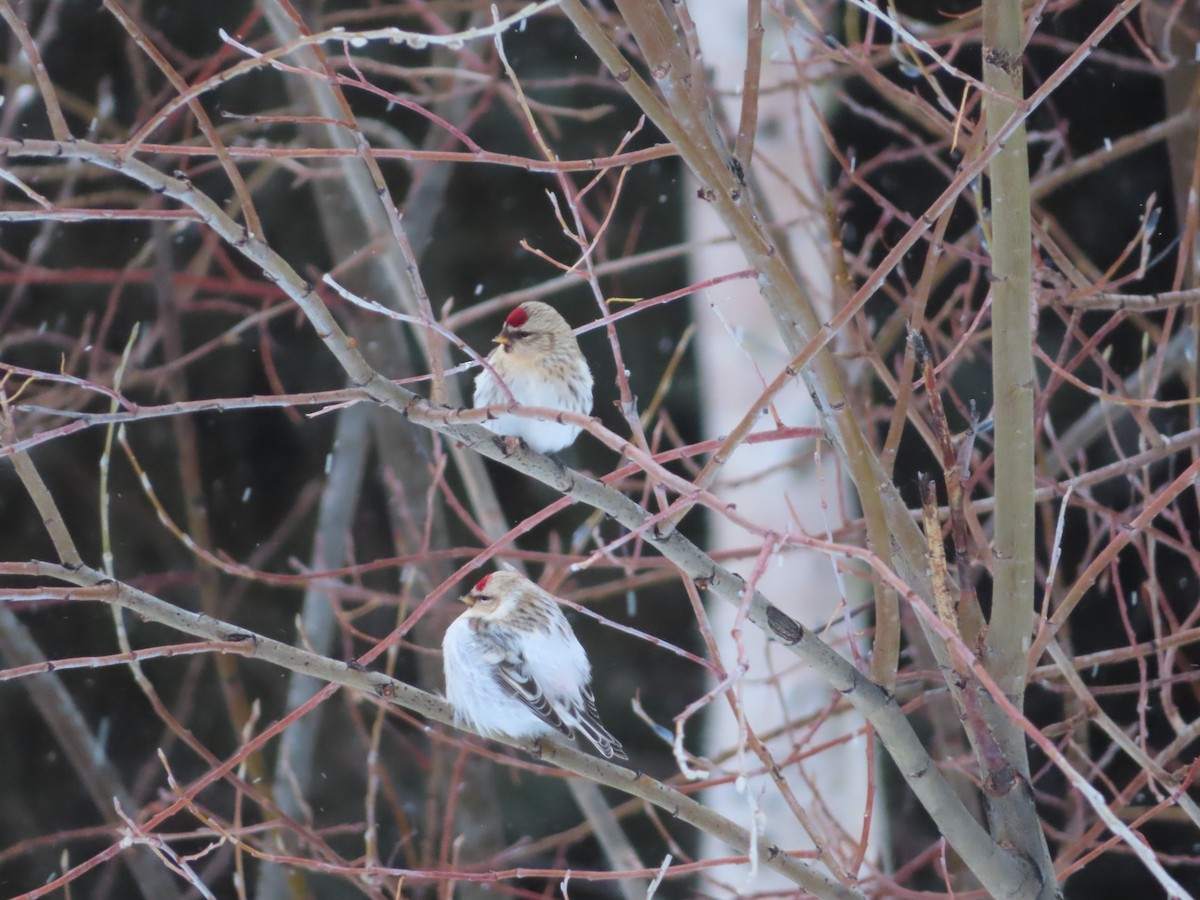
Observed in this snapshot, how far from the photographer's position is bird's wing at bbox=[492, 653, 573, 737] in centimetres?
193

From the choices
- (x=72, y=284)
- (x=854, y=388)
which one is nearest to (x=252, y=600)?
(x=72, y=284)

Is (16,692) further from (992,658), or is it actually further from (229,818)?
(992,658)

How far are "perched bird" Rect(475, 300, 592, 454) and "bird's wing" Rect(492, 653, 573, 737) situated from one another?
0.37 m

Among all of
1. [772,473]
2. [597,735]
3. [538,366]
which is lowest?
[597,735]

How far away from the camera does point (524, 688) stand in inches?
78.5

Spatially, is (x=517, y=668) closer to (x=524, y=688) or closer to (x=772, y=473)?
(x=524, y=688)

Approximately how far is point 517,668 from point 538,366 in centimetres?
52

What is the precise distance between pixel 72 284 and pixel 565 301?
2.39 metres

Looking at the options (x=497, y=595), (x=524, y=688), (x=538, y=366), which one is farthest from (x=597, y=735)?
(x=538, y=366)

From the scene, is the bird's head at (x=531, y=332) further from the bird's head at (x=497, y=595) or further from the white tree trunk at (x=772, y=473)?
the white tree trunk at (x=772, y=473)

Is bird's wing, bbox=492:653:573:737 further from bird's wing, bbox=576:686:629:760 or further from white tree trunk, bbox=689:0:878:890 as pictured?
white tree trunk, bbox=689:0:878:890

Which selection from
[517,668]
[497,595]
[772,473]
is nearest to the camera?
[517,668]

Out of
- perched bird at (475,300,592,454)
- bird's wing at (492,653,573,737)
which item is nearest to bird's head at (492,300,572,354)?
perched bird at (475,300,592,454)

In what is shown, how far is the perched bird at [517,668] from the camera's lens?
195 cm
